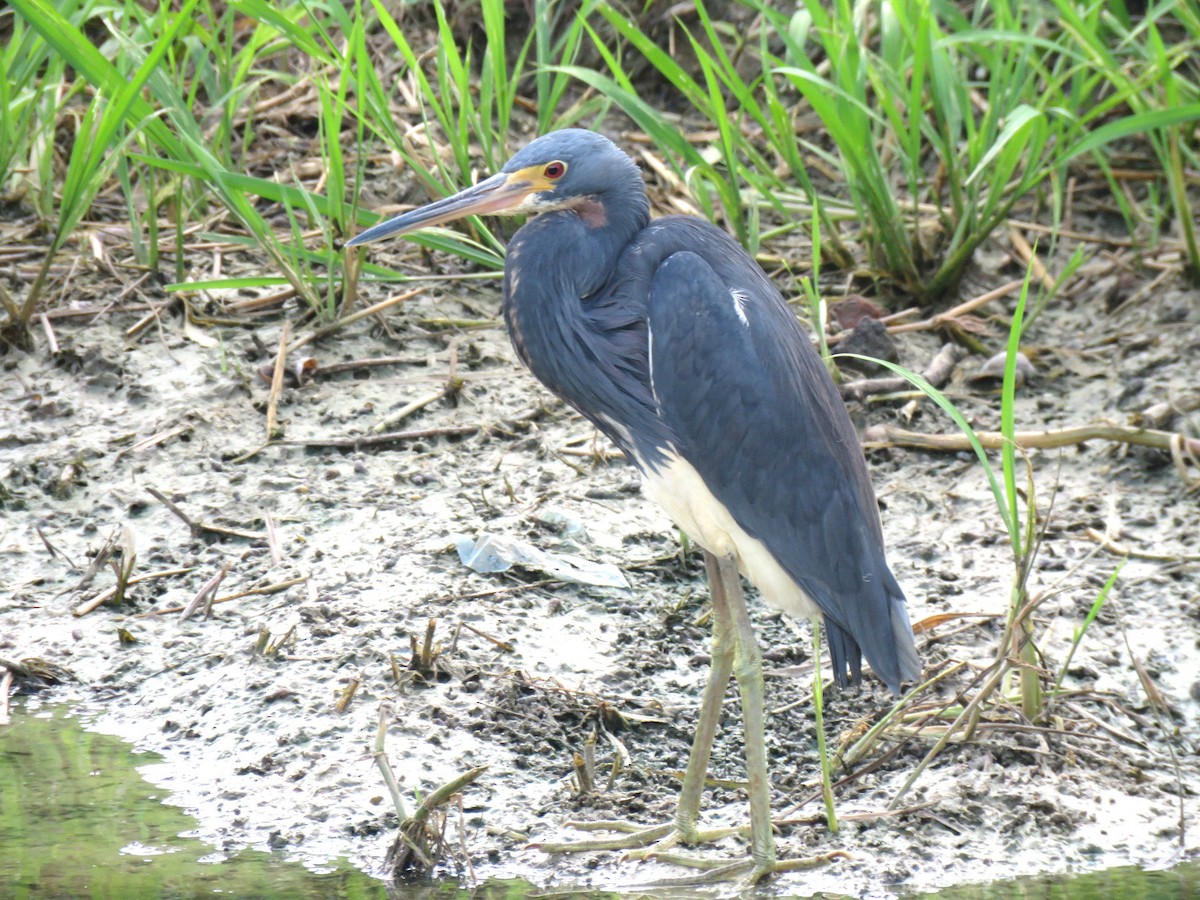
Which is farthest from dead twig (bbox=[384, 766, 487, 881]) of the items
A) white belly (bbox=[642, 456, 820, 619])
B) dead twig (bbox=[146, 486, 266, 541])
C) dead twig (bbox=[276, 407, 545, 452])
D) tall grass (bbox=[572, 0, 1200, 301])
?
tall grass (bbox=[572, 0, 1200, 301])

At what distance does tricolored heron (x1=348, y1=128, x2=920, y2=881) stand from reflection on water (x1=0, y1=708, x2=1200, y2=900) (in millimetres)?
481

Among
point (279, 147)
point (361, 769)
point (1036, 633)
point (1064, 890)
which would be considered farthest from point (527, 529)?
point (279, 147)

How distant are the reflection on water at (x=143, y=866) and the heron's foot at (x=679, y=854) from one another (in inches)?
2.4

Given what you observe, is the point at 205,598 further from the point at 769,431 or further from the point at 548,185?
the point at 769,431

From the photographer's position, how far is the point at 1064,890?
3.15 m

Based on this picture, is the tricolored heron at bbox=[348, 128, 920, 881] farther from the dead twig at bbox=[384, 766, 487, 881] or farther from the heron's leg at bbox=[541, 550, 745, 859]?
the dead twig at bbox=[384, 766, 487, 881]

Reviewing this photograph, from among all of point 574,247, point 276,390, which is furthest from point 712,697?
point 276,390

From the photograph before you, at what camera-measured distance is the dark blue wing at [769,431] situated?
10.8ft

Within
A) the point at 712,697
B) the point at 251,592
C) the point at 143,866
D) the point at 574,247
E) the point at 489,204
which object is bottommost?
the point at 712,697

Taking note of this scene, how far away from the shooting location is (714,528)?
3.42m

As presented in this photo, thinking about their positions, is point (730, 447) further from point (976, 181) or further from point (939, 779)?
point (976, 181)

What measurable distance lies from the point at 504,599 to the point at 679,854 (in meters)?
1.03

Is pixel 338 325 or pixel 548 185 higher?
pixel 548 185

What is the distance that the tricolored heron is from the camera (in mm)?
3324
